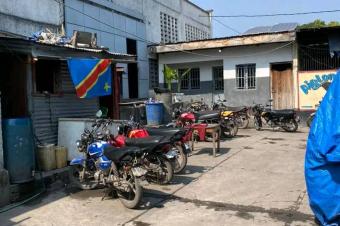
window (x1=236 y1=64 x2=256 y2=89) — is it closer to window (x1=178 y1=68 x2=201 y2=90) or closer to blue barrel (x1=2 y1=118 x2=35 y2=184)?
window (x1=178 y1=68 x2=201 y2=90)

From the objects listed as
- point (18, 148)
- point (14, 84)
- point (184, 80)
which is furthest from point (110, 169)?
point (184, 80)

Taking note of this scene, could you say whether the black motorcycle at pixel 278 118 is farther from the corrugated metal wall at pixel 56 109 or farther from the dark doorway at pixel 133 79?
the corrugated metal wall at pixel 56 109

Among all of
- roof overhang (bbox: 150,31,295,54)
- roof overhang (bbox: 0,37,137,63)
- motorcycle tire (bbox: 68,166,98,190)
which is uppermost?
roof overhang (bbox: 150,31,295,54)

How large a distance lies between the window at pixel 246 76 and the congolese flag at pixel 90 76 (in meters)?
10.8

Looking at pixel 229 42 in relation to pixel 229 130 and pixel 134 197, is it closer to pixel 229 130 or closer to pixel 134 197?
pixel 229 130

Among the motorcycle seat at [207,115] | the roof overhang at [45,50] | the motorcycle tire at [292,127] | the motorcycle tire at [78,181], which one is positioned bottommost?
the motorcycle tire at [78,181]

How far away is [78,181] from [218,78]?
14229 mm

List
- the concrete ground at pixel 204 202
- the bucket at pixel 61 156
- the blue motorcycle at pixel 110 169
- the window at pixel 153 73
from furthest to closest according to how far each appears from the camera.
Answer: the window at pixel 153 73, the bucket at pixel 61 156, the blue motorcycle at pixel 110 169, the concrete ground at pixel 204 202

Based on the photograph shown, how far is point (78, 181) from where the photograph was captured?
7637mm

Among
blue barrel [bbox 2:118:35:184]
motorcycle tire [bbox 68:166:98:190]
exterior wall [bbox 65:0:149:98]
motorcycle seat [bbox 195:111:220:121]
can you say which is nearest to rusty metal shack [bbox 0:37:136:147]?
blue barrel [bbox 2:118:35:184]

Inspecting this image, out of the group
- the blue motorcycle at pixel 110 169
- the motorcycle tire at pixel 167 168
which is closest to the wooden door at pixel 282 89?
the motorcycle tire at pixel 167 168

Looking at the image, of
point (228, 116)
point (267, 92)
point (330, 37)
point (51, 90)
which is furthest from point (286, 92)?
point (51, 90)

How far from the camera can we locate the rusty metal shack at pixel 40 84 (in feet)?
26.5

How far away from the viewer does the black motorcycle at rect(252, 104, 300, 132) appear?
15219mm
